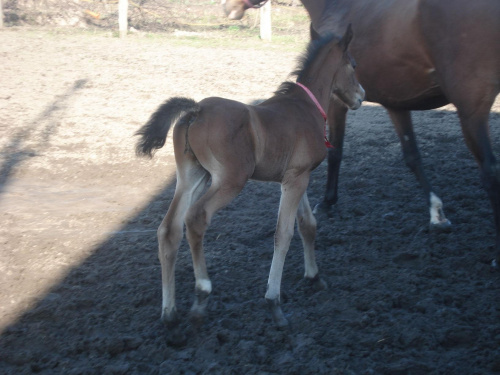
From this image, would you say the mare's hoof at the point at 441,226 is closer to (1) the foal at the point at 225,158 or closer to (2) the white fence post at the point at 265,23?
(1) the foal at the point at 225,158

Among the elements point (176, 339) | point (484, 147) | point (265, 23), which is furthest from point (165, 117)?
point (265, 23)

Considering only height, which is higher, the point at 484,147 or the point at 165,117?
the point at 165,117

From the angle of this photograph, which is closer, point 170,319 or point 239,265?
point 170,319

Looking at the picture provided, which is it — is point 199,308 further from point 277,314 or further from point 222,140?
point 222,140

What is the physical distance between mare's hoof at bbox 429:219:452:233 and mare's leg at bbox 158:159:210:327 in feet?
7.11

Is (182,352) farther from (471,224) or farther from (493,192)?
(471,224)

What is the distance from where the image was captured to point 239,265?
13.2 feet

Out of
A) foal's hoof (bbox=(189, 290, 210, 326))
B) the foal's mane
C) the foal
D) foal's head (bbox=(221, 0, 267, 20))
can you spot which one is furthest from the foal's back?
foal's head (bbox=(221, 0, 267, 20))

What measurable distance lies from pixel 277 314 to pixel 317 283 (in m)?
0.51

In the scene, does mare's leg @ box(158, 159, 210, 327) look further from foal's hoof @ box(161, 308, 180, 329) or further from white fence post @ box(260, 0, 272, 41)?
white fence post @ box(260, 0, 272, 41)

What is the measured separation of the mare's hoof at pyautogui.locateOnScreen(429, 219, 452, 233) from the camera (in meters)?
4.63

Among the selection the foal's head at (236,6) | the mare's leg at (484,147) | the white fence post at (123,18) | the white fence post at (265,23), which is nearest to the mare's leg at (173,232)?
the mare's leg at (484,147)

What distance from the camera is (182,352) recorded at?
2943 mm

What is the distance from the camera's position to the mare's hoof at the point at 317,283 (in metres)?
3.64
